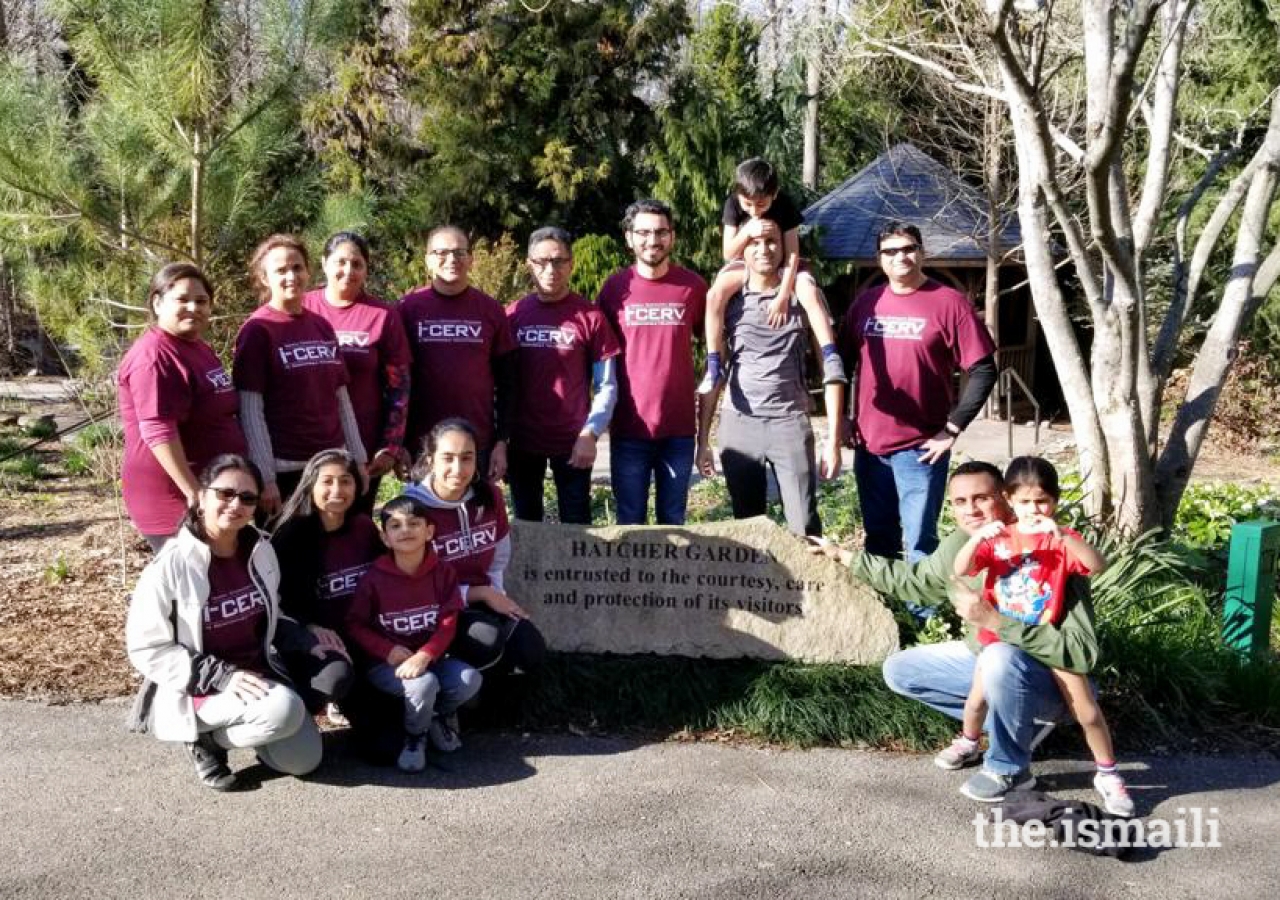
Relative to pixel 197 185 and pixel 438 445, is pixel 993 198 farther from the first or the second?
pixel 438 445

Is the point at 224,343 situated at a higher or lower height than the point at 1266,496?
higher

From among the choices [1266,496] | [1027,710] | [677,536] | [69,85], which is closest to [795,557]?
[677,536]

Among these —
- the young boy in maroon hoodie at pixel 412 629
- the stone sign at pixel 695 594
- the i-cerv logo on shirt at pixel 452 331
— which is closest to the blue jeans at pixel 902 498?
the stone sign at pixel 695 594

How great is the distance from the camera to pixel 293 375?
470 cm

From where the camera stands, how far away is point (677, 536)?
511cm

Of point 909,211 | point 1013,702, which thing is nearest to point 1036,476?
point 1013,702

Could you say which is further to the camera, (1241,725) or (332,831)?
(1241,725)

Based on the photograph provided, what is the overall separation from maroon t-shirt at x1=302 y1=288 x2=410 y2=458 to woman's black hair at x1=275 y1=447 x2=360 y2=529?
0.53 meters

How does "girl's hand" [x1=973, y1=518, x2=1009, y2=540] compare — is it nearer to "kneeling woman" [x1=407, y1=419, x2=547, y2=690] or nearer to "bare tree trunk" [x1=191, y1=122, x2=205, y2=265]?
A: "kneeling woman" [x1=407, y1=419, x2=547, y2=690]

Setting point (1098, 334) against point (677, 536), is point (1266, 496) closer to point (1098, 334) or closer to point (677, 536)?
point (1098, 334)

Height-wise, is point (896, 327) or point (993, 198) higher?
point (993, 198)

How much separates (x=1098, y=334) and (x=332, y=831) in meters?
4.10

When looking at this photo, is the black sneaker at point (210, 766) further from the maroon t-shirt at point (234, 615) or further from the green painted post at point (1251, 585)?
the green painted post at point (1251, 585)

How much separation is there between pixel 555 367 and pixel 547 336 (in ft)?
0.44
